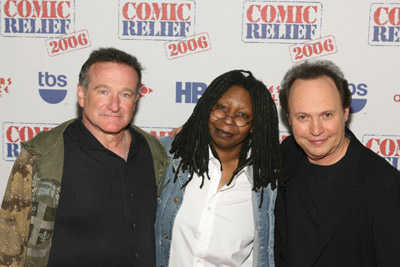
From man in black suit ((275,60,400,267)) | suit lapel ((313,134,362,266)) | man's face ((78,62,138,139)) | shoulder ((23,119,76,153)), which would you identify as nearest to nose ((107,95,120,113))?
man's face ((78,62,138,139))

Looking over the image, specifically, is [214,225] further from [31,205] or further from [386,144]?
[386,144]

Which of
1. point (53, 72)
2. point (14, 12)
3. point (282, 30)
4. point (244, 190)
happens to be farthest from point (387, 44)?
point (14, 12)

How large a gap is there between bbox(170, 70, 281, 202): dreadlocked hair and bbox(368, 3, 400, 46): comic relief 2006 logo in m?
1.10

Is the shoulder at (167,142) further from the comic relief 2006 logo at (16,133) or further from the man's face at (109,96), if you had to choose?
the comic relief 2006 logo at (16,133)

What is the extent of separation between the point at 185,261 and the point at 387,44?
198 centimetres

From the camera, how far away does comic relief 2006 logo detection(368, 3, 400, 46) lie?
2814 millimetres

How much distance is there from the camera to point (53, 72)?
2.94 m

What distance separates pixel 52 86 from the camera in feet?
9.67

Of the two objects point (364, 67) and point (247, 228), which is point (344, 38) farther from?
point (247, 228)

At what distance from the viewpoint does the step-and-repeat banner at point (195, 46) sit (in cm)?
284

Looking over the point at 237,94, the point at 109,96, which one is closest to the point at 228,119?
the point at 237,94

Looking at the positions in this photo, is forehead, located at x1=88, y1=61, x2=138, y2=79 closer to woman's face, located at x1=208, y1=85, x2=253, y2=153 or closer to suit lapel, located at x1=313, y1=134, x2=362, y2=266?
woman's face, located at x1=208, y1=85, x2=253, y2=153

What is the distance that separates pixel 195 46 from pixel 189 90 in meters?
0.31

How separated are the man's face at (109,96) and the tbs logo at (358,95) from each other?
1.64m
